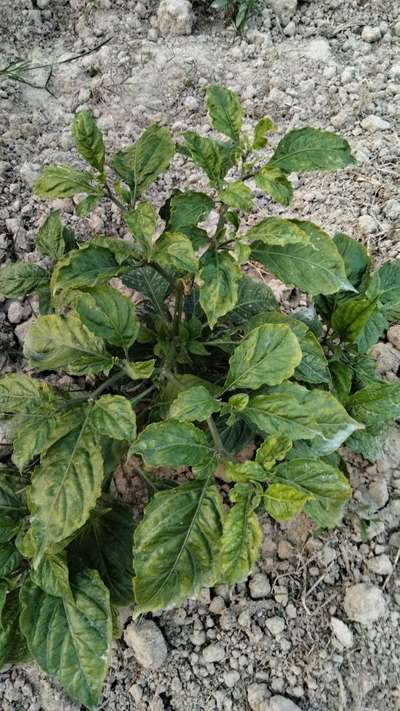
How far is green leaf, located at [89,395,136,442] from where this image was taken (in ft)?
5.51

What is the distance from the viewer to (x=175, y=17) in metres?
3.34

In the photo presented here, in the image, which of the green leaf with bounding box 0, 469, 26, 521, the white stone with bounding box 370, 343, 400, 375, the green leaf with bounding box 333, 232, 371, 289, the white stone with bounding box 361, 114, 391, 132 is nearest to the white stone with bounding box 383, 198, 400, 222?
the white stone with bounding box 361, 114, 391, 132

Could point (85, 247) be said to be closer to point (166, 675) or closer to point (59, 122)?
point (166, 675)

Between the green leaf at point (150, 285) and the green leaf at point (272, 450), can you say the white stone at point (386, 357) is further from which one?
the green leaf at point (272, 450)

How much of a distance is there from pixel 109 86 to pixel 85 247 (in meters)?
1.67

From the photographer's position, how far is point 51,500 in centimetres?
167

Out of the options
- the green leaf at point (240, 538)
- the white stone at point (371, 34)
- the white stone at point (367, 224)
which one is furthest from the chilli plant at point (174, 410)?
the white stone at point (371, 34)

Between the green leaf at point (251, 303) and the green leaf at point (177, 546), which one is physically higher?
the green leaf at point (251, 303)

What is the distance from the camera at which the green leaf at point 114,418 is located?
168 centimetres

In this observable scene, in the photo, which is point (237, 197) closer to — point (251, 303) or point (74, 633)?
point (251, 303)

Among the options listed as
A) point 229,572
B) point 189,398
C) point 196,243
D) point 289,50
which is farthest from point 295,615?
point 289,50

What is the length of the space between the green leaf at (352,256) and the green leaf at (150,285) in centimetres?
57

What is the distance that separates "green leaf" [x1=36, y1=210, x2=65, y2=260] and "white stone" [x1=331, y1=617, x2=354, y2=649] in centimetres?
140

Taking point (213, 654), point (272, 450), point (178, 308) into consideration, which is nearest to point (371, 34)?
point (178, 308)
